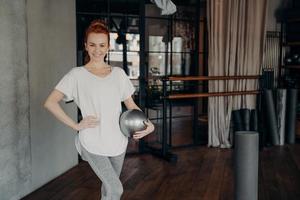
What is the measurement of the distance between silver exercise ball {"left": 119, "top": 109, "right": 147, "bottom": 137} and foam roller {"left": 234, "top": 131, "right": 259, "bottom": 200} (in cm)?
66

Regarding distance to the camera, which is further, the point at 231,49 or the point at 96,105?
the point at 231,49

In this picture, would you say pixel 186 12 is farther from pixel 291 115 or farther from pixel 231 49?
pixel 291 115

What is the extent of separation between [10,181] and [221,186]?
208 cm

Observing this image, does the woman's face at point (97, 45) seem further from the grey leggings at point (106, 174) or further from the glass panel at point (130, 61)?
the glass panel at point (130, 61)

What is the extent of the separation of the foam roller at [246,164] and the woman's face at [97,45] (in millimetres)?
1024

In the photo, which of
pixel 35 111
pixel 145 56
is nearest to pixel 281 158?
pixel 145 56

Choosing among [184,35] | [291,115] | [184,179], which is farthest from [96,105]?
[291,115]

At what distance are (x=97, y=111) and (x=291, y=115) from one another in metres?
4.47

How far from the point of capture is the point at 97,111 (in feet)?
7.11

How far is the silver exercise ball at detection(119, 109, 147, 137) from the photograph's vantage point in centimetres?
218

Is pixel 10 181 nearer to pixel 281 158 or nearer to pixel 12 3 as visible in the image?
pixel 12 3

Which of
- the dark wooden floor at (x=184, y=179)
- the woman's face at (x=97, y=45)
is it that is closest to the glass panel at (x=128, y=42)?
the dark wooden floor at (x=184, y=179)

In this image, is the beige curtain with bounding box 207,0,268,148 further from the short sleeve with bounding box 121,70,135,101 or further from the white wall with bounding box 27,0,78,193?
the short sleeve with bounding box 121,70,135,101

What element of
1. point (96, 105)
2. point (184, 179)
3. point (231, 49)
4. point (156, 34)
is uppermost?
point (156, 34)
